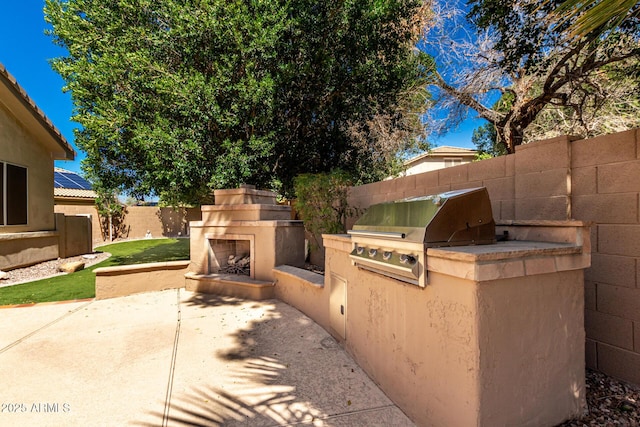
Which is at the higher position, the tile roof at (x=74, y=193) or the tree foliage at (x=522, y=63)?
the tree foliage at (x=522, y=63)

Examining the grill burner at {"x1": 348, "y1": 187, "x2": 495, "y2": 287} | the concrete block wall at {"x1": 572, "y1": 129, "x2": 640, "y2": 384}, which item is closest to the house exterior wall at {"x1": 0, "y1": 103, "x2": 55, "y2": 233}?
the grill burner at {"x1": 348, "y1": 187, "x2": 495, "y2": 287}

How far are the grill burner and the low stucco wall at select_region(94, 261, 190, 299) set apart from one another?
5887 millimetres

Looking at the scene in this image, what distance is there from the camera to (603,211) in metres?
2.70

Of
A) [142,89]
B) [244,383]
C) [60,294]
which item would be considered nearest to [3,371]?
[244,383]

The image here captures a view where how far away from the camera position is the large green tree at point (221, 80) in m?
6.36

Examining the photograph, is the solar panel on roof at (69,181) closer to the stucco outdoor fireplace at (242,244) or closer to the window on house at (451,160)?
the stucco outdoor fireplace at (242,244)

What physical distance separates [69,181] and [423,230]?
21596 millimetres

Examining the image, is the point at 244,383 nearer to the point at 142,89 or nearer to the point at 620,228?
the point at 620,228

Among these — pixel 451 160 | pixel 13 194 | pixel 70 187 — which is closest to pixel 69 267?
pixel 13 194

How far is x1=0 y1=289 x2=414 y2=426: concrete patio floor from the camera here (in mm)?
2633

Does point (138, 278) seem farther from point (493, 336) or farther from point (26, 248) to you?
point (493, 336)

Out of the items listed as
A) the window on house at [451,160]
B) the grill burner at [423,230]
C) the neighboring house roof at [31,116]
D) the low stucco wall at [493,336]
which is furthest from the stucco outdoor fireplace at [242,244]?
the window on house at [451,160]

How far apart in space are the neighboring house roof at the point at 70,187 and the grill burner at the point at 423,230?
63.7 ft

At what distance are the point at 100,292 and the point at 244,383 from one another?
16.2 ft
